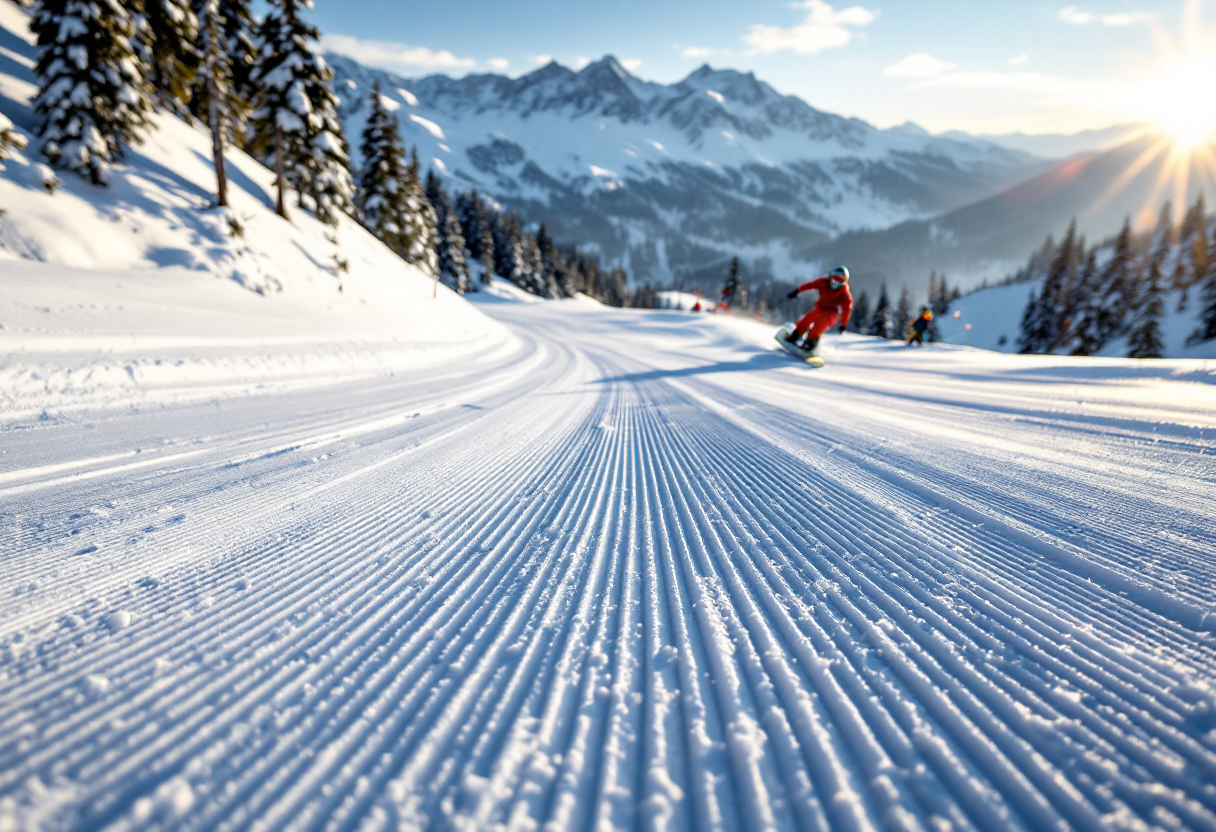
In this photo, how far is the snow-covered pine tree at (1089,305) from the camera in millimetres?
43656

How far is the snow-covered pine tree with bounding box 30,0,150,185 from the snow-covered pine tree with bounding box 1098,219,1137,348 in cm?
6628

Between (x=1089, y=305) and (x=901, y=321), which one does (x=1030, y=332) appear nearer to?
(x=1089, y=305)

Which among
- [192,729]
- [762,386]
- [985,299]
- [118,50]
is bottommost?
[192,729]

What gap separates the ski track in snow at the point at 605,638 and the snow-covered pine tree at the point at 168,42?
1728 cm

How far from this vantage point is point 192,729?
1.23m

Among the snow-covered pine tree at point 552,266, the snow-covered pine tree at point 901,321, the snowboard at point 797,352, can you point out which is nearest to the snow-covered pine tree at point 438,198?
the snow-covered pine tree at point 552,266

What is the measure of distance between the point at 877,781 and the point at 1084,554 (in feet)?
5.48

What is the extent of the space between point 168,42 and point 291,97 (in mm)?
3651

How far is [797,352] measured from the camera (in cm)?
1044

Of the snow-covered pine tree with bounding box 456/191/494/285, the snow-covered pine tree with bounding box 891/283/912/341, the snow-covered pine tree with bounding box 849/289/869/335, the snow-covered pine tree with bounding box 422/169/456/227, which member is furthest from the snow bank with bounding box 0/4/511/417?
the snow-covered pine tree with bounding box 849/289/869/335

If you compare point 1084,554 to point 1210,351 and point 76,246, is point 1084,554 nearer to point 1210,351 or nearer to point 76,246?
point 76,246

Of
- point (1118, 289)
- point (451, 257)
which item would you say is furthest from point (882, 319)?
point (451, 257)

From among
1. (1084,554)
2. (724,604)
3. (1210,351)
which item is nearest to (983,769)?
(724,604)

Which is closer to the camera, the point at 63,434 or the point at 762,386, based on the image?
the point at 63,434
